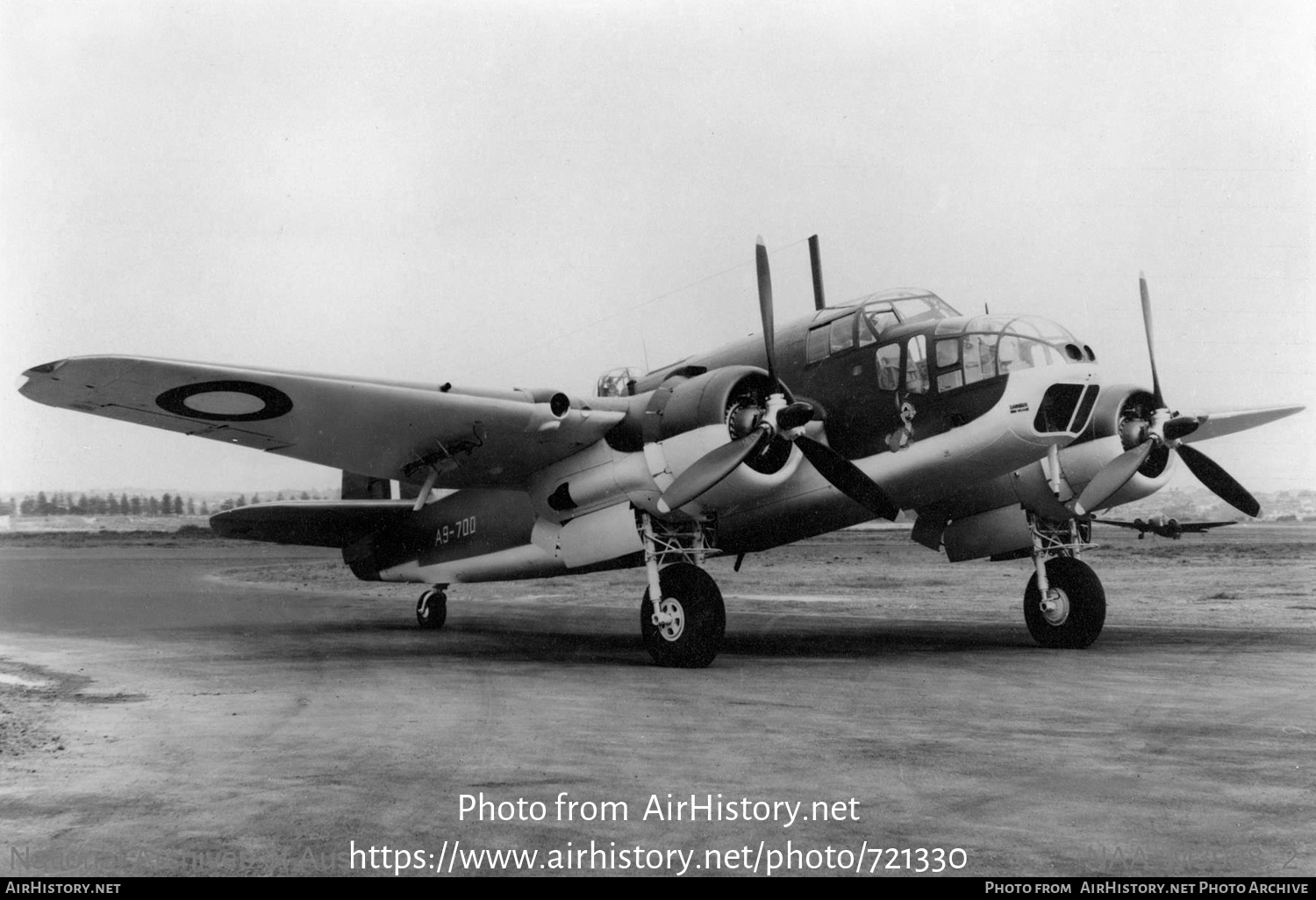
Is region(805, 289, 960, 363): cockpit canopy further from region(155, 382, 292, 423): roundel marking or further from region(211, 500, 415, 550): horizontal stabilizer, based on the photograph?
region(211, 500, 415, 550): horizontal stabilizer

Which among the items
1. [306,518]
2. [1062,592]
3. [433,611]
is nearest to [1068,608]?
[1062,592]

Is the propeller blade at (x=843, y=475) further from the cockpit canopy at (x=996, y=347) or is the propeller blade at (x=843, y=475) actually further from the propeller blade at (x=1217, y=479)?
the propeller blade at (x=1217, y=479)

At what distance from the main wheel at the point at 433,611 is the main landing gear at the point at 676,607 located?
6514 millimetres

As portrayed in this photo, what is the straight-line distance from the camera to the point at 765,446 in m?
10.8

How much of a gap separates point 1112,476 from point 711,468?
17.4ft

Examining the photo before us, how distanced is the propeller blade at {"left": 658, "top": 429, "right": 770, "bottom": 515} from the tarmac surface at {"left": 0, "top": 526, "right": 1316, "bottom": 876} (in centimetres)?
183

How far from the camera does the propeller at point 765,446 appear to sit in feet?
35.5

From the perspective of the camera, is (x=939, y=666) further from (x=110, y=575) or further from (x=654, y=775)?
(x=110, y=575)

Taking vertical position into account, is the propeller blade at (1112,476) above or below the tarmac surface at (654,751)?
above

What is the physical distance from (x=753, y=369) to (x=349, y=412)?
14.1 ft

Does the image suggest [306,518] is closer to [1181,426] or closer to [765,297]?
[765,297]

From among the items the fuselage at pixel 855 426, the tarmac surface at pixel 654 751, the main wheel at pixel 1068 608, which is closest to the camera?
the tarmac surface at pixel 654 751

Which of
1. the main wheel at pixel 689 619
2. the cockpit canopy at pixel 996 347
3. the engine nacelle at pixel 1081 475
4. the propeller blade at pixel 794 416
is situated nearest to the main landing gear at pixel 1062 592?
the engine nacelle at pixel 1081 475
